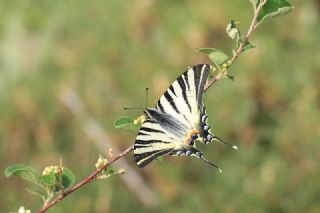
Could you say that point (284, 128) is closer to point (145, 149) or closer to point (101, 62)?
point (101, 62)

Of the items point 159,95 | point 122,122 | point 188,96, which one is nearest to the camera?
point 122,122

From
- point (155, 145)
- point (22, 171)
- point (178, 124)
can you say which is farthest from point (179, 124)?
point (22, 171)

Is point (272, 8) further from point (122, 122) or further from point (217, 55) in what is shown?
point (122, 122)

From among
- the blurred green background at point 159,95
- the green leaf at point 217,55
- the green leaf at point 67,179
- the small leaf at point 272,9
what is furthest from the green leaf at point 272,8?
the blurred green background at point 159,95

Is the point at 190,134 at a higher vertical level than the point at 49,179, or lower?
lower

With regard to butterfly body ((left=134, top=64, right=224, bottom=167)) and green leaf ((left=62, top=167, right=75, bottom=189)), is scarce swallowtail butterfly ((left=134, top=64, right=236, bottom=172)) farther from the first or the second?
green leaf ((left=62, top=167, right=75, bottom=189))

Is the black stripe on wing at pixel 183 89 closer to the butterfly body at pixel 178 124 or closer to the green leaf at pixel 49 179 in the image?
the butterfly body at pixel 178 124

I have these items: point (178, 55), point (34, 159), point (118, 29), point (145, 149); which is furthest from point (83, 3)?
point (145, 149)

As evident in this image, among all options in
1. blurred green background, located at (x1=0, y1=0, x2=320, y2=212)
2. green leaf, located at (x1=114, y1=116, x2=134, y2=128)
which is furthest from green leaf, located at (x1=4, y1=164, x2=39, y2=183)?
blurred green background, located at (x1=0, y1=0, x2=320, y2=212)
